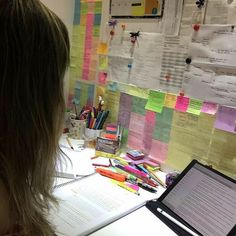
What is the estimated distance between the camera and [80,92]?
5.44 ft

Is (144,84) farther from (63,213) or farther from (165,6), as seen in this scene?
(63,213)

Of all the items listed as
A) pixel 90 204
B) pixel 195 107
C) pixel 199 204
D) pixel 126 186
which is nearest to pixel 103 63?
pixel 195 107

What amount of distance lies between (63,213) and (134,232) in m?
0.21

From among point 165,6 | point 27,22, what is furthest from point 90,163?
point 27,22

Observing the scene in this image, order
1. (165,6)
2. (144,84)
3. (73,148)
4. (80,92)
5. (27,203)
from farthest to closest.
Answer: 1. (80,92)
2. (73,148)
3. (144,84)
4. (165,6)
5. (27,203)

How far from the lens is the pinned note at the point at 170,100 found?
1.17 m

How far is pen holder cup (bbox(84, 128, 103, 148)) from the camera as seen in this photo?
1432 millimetres

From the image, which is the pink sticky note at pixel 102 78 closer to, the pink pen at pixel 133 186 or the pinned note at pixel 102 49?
the pinned note at pixel 102 49

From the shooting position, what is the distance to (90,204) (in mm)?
919

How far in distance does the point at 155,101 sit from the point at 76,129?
47cm

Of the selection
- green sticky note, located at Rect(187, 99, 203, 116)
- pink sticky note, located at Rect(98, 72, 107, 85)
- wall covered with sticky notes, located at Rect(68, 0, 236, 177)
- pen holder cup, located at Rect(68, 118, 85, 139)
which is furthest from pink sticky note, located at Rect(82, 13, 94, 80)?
green sticky note, located at Rect(187, 99, 203, 116)

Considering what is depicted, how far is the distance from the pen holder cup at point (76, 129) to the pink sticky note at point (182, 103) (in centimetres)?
54

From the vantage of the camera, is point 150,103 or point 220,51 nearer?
point 220,51

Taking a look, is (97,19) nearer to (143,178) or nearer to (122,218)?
(143,178)
